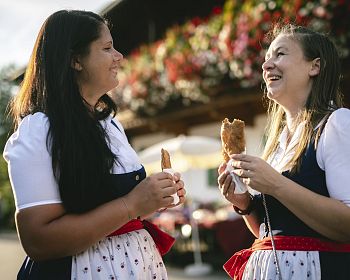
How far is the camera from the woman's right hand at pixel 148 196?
197cm

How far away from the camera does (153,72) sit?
40.2ft

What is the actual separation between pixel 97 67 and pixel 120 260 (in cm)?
78

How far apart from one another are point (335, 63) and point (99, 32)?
1.10 meters

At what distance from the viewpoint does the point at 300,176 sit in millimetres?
2193

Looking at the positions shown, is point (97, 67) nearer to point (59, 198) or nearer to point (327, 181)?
point (59, 198)

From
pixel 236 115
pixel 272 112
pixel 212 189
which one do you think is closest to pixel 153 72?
pixel 236 115

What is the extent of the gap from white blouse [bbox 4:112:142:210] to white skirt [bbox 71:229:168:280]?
0.89 feet

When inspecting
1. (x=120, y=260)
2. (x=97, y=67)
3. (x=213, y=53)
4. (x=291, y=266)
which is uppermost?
(x=213, y=53)

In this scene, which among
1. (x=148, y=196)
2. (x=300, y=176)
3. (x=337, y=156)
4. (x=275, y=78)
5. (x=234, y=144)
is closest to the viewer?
(x=148, y=196)

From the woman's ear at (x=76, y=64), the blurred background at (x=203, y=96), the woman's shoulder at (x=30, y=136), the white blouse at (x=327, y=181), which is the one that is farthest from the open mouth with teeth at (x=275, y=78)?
the blurred background at (x=203, y=96)

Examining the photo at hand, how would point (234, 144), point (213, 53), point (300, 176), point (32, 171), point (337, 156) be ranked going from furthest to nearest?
point (213, 53) → point (234, 144) → point (300, 176) → point (337, 156) → point (32, 171)

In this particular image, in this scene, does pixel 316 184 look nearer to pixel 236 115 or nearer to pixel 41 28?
pixel 41 28

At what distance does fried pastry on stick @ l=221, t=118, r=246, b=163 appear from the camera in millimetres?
2334

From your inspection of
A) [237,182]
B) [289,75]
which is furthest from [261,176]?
[289,75]
